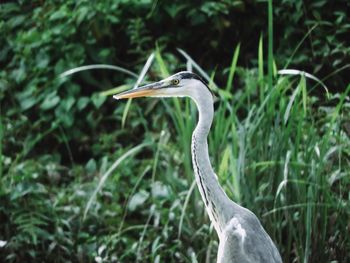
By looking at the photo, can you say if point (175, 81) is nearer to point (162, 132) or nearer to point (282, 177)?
point (282, 177)

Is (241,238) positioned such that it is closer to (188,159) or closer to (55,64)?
(188,159)

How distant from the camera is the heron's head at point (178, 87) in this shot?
429 centimetres

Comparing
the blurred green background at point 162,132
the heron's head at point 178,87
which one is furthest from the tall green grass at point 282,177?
the heron's head at point 178,87

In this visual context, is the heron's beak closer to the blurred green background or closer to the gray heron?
the gray heron

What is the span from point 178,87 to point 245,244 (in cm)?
76

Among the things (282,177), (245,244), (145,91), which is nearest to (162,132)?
(282,177)

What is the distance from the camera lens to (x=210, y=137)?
17.1ft

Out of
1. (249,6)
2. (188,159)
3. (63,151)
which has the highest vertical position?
(249,6)

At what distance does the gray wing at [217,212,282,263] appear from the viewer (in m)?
4.10

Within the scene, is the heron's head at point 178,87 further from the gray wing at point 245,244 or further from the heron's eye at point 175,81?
the gray wing at point 245,244

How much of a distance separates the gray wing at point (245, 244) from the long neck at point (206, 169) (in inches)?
3.6

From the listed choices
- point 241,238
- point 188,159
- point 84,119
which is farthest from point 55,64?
point 241,238

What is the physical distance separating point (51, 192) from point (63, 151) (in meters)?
0.97

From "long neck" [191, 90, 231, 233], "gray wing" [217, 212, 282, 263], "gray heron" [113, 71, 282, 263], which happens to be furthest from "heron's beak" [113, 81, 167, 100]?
"gray wing" [217, 212, 282, 263]
